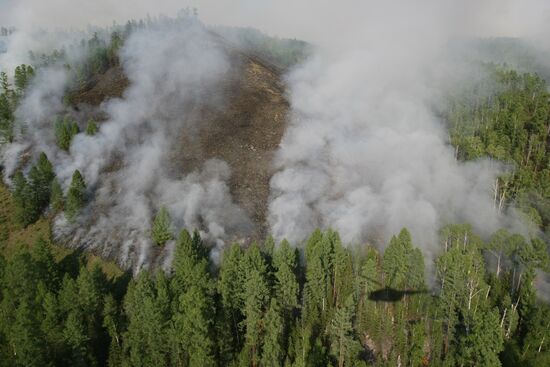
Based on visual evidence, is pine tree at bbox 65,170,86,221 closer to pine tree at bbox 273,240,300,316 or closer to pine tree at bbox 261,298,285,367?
pine tree at bbox 273,240,300,316

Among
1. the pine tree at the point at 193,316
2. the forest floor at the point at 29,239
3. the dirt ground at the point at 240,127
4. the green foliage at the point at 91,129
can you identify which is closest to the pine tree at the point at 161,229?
the forest floor at the point at 29,239

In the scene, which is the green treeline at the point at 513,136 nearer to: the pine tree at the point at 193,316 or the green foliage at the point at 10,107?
the pine tree at the point at 193,316

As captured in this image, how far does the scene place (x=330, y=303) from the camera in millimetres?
75062

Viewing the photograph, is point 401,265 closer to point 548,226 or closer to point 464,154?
point 548,226

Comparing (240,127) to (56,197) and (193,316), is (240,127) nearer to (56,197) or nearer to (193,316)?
(56,197)

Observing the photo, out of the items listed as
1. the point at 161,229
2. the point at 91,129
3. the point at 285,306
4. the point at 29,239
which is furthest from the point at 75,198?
the point at 285,306

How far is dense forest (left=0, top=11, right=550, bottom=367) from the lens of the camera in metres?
59.3

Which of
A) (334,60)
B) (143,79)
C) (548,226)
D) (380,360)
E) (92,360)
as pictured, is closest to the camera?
(92,360)

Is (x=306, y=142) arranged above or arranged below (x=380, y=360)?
above

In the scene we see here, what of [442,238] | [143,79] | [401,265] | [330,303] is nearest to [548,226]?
[442,238]

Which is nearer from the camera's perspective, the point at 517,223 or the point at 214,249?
the point at 214,249

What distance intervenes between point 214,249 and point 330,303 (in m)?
25.8

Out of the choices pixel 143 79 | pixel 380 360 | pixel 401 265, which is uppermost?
pixel 143 79

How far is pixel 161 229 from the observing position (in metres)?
85.8
